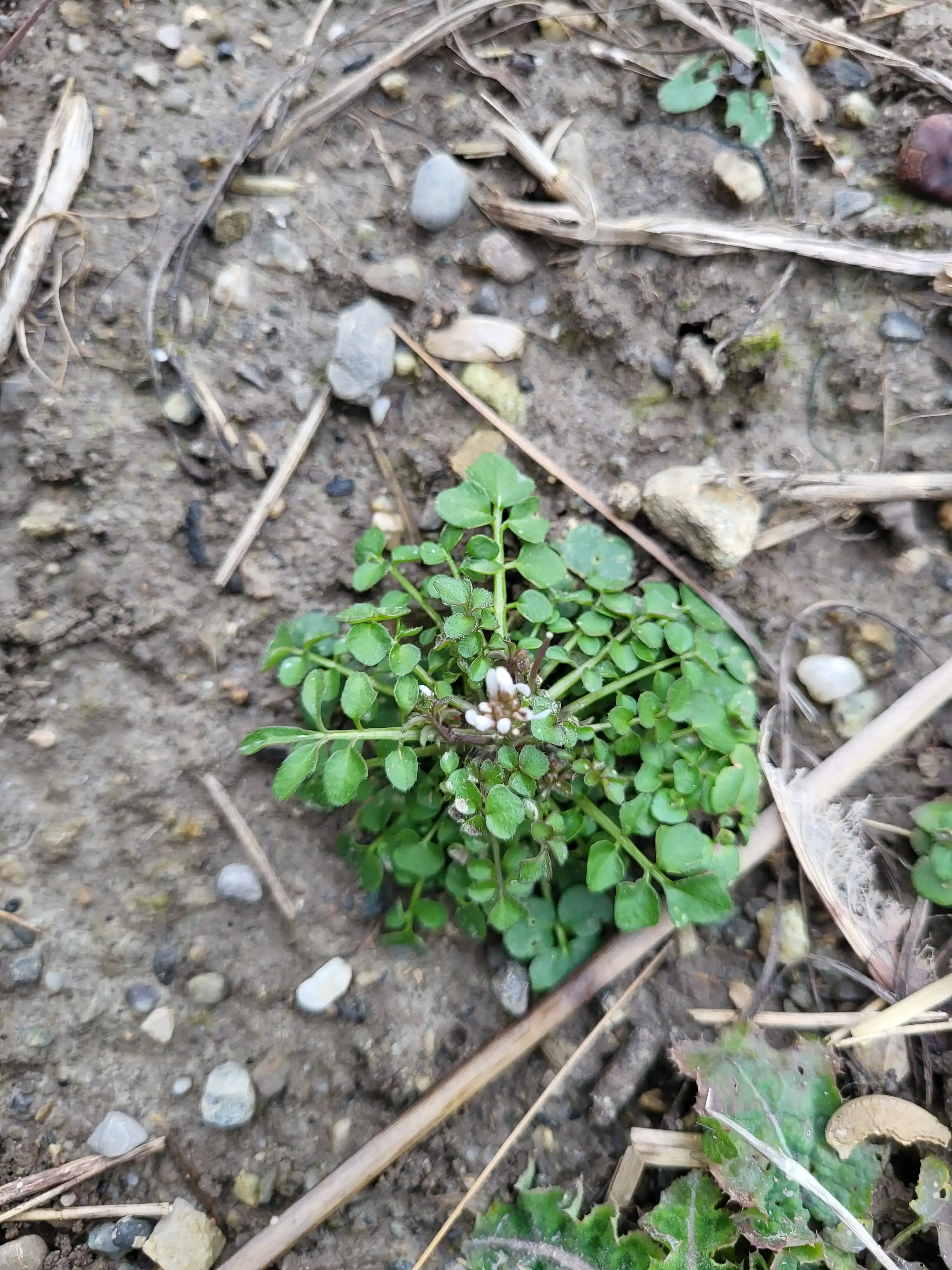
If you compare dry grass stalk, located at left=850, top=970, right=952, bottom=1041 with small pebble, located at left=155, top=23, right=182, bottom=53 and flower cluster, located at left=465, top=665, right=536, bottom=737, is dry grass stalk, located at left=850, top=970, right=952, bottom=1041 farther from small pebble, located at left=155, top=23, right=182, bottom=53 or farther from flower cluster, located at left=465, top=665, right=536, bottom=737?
small pebble, located at left=155, top=23, right=182, bottom=53

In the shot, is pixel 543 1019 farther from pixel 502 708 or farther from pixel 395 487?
pixel 395 487

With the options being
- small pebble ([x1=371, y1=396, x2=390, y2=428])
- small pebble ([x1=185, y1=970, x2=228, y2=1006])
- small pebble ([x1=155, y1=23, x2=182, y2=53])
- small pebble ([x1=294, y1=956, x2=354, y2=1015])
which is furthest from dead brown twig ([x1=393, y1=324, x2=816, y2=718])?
small pebble ([x1=185, y1=970, x2=228, y2=1006])

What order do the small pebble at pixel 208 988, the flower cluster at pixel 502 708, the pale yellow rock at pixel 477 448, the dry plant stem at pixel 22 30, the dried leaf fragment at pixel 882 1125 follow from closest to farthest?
the flower cluster at pixel 502 708, the dried leaf fragment at pixel 882 1125, the small pebble at pixel 208 988, the dry plant stem at pixel 22 30, the pale yellow rock at pixel 477 448

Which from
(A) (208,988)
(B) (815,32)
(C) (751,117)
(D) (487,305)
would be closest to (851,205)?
(C) (751,117)

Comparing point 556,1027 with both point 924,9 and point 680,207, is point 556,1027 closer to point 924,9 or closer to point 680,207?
point 680,207

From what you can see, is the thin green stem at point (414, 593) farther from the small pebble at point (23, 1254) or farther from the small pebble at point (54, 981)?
the small pebble at point (23, 1254)

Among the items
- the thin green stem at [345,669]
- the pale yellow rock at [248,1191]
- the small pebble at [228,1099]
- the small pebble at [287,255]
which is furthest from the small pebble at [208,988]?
the small pebble at [287,255]

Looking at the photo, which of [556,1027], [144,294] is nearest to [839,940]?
[556,1027]
